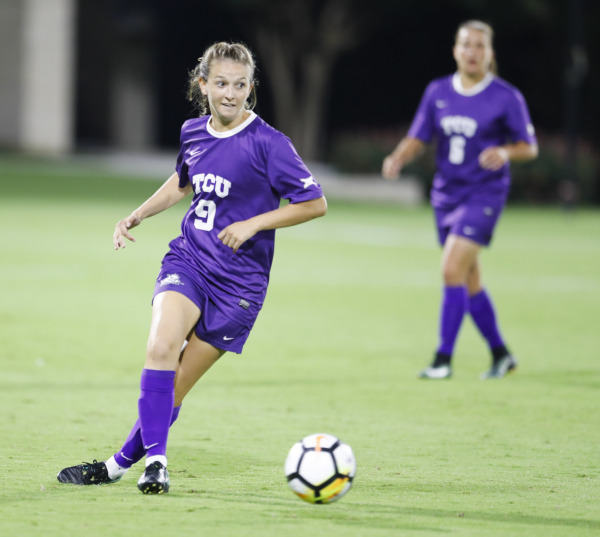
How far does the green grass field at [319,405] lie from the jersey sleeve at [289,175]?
1371mm

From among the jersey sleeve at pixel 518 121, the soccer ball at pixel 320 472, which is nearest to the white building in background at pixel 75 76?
the jersey sleeve at pixel 518 121

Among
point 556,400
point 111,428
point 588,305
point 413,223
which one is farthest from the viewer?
point 413,223

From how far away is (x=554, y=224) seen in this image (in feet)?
83.0

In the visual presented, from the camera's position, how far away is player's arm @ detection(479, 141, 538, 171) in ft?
28.3

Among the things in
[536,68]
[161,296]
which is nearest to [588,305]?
[161,296]

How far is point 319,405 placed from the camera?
780cm

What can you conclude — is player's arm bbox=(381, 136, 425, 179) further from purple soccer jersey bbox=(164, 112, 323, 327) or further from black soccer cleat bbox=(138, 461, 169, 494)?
black soccer cleat bbox=(138, 461, 169, 494)

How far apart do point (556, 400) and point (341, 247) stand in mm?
11215

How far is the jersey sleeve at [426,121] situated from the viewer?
30.3ft

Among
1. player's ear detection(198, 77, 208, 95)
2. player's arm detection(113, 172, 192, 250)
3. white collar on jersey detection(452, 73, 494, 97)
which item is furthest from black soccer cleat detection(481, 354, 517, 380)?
player's ear detection(198, 77, 208, 95)

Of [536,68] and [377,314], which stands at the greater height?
[536,68]

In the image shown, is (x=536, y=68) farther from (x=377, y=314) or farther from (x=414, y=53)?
(x=377, y=314)

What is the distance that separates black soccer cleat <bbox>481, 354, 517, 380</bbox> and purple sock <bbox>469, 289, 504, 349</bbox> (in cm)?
12

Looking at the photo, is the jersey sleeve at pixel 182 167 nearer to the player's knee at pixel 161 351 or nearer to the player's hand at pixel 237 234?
the player's hand at pixel 237 234
